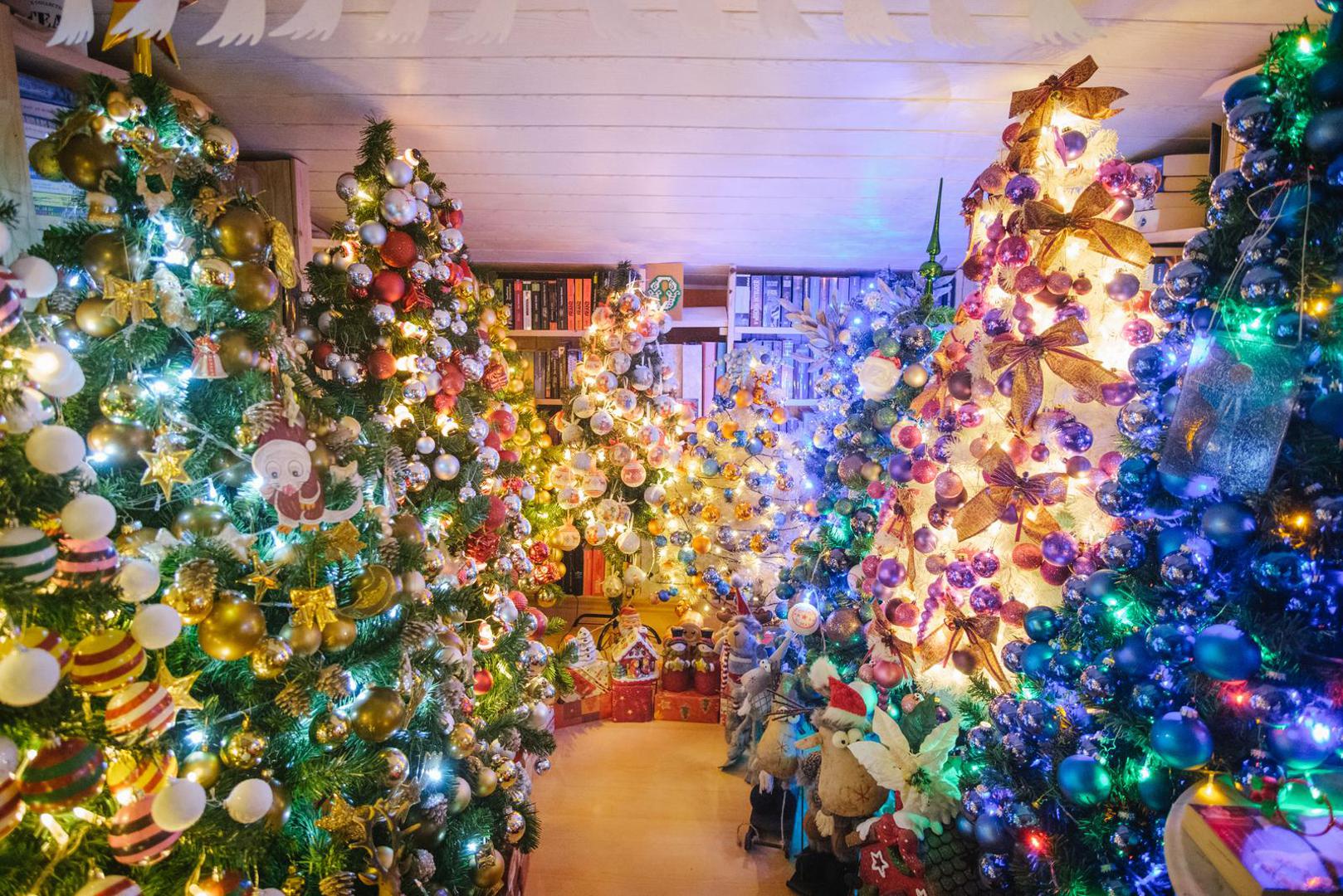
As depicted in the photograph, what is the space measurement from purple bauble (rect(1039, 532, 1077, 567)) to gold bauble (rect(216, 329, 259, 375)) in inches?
52.0

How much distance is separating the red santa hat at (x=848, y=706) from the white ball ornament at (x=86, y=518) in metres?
1.47

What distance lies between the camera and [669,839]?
6.82 ft

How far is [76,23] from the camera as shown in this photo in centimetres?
84

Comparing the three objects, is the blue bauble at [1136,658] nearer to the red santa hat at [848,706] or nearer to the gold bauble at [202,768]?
the red santa hat at [848,706]

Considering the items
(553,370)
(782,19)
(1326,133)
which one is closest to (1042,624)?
(1326,133)

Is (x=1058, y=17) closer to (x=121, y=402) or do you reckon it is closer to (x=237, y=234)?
(x=237, y=234)

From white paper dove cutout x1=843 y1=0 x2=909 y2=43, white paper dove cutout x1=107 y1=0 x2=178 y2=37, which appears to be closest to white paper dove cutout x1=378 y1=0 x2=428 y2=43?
white paper dove cutout x1=107 y1=0 x2=178 y2=37

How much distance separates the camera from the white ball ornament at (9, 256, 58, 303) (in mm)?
718

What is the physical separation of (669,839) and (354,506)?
5.29 feet

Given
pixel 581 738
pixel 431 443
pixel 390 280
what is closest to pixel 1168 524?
pixel 431 443

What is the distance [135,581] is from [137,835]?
0.29 metres

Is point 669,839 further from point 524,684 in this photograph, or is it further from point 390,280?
point 390,280

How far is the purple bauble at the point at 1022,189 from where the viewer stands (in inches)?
48.9

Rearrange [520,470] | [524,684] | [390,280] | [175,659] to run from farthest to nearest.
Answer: [520,470]
[524,684]
[390,280]
[175,659]
